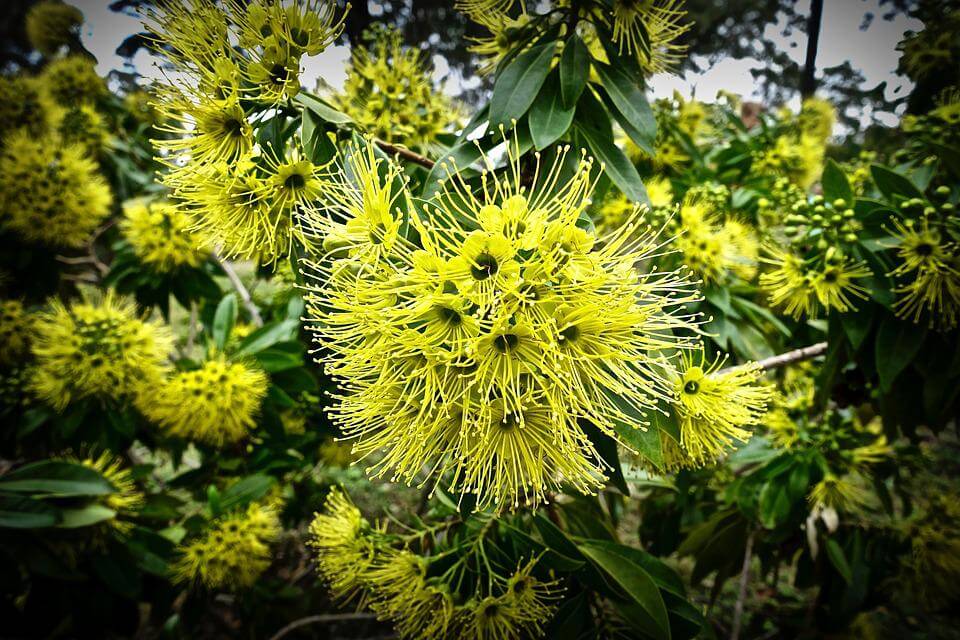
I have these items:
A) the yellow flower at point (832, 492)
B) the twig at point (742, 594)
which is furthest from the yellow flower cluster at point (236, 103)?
the twig at point (742, 594)

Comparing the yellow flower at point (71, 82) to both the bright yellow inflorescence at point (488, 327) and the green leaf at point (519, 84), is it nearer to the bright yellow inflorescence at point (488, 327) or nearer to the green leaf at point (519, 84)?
the green leaf at point (519, 84)

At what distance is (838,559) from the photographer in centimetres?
250

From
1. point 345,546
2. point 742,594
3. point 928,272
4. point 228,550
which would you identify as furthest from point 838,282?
point 228,550

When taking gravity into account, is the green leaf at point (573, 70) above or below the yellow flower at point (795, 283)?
above

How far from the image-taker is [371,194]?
111 cm

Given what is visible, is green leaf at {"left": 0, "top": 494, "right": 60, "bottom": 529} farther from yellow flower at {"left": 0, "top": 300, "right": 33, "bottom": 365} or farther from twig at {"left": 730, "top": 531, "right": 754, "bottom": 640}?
twig at {"left": 730, "top": 531, "right": 754, "bottom": 640}

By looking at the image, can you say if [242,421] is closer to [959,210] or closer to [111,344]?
[111,344]

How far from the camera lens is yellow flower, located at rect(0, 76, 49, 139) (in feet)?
11.7

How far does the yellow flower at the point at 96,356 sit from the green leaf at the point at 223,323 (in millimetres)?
367

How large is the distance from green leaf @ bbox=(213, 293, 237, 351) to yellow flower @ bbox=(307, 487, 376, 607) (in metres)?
1.34

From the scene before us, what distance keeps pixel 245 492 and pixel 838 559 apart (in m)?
3.10

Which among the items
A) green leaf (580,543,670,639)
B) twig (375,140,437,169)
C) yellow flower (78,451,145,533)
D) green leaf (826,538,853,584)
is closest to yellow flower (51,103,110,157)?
yellow flower (78,451,145,533)

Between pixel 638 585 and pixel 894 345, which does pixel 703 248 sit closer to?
pixel 894 345

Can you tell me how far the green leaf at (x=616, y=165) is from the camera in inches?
59.5
